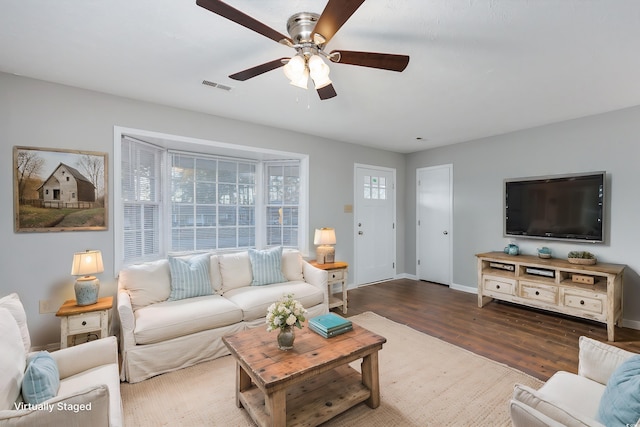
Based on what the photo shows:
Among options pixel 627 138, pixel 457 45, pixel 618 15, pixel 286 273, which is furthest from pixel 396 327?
pixel 627 138

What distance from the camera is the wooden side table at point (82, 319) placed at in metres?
2.32

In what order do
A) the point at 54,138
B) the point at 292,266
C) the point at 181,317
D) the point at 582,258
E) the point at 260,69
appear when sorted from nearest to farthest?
1. the point at 260,69
2. the point at 181,317
3. the point at 54,138
4. the point at 582,258
5. the point at 292,266

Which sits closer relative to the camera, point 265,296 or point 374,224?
point 265,296

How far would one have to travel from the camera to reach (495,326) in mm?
3322

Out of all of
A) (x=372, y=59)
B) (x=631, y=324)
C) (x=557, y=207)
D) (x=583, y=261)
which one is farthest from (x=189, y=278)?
(x=631, y=324)

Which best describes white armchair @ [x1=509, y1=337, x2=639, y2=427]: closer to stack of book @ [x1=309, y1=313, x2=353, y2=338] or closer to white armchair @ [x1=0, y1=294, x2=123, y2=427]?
stack of book @ [x1=309, y1=313, x2=353, y2=338]

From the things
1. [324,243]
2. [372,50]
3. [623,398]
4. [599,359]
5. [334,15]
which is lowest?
[599,359]

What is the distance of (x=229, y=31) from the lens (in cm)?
188

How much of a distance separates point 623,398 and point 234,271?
3.14 metres

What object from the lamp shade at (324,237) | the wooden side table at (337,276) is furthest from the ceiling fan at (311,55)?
the wooden side table at (337,276)

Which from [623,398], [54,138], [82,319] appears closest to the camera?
[623,398]

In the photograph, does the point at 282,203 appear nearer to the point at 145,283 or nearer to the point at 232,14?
the point at 145,283

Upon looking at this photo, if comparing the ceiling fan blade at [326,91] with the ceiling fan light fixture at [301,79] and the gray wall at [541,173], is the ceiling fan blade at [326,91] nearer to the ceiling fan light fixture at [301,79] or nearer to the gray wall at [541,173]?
the ceiling fan light fixture at [301,79]

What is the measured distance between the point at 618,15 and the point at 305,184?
3385 millimetres
